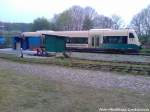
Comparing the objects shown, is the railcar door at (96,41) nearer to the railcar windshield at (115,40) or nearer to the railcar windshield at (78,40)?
A: the railcar windshield at (115,40)

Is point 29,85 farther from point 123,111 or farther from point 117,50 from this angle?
point 117,50

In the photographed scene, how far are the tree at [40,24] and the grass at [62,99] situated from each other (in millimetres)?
78142

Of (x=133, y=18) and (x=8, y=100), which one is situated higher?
(x=133, y=18)

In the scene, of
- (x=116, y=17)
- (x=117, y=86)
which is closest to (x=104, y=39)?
(x=117, y=86)

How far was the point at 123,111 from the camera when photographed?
8.07m

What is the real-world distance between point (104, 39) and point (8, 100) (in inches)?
1306

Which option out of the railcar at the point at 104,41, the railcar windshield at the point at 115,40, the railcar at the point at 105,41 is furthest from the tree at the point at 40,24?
the railcar windshield at the point at 115,40

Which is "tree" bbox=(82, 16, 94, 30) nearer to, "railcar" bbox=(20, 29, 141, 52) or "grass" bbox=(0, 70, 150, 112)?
"railcar" bbox=(20, 29, 141, 52)

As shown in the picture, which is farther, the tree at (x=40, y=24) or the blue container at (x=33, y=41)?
the tree at (x=40, y=24)

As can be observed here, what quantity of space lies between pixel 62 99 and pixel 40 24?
81976 mm

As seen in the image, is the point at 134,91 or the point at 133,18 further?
the point at 133,18

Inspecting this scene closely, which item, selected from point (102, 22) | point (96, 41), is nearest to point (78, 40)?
point (96, 41)

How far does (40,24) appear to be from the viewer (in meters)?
90.6

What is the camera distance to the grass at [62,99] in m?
8.53
